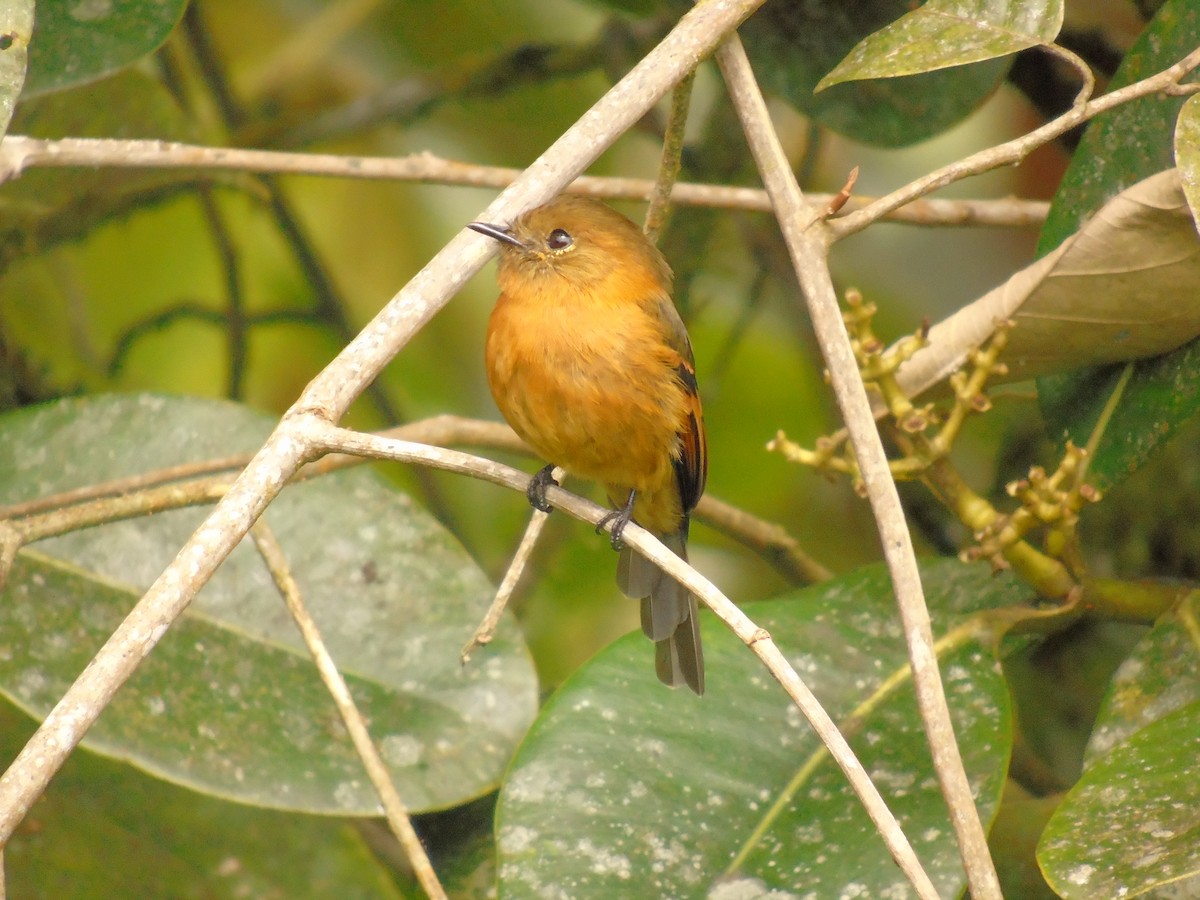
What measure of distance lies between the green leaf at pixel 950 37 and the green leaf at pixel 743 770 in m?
0.89

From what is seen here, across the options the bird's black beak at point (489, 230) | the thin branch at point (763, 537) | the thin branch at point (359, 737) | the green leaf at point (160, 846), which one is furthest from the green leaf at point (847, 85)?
the green leaf at point (160, 846)

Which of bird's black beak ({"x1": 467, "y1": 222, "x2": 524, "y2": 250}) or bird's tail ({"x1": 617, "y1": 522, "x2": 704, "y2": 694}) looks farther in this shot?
bird's tail ({"x1": 617, "y1": 522, "x2": 704, "y2": 694})

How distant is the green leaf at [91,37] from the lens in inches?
92.3

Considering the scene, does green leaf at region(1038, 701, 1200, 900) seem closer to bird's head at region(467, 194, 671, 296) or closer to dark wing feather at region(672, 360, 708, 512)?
dark wing feather at region(672, 360, 708, 512)

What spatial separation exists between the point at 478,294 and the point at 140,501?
2485 mm

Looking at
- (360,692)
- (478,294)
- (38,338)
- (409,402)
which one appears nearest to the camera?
(360,692)

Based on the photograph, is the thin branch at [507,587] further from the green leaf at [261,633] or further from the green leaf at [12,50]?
the green leaf at [12,50]

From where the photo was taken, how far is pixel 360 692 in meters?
2.33

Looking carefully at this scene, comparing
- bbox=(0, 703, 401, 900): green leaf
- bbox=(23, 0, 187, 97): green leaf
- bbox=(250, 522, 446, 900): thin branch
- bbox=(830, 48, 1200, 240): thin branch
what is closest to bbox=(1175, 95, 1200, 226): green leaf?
bbox=(830, 48, 1200, 240): thin branch

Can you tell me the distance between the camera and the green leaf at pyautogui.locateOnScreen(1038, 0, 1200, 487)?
7.09 ft

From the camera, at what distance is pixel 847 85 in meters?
2.72

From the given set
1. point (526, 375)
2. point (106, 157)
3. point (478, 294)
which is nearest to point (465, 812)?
point (526, 375)

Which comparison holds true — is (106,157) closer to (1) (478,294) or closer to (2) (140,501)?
(2) (140,501)

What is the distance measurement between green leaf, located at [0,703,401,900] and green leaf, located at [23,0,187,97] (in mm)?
1240
